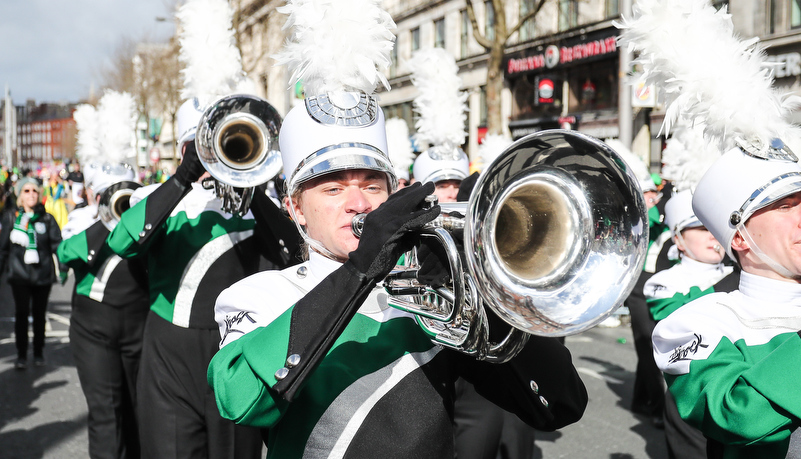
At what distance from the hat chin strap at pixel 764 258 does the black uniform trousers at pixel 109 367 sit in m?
3.54

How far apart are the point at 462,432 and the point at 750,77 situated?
2.29m

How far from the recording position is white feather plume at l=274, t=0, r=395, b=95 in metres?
2.35

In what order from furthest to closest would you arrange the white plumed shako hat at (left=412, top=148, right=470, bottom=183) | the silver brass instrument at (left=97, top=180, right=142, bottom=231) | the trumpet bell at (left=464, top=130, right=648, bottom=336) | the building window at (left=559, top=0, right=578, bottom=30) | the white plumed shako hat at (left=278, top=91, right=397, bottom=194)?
the building window at (left=559, top=0, right=578, bottom=30) < the white plumed shako hat at (left=412, top=148, right=470, bottom=183) < the silver brass instrument at (left=97, top=180, right=142, bottom=231) < the white plumed shako hat at (left=278, top=91, right=397, bottom=194) < the trumpet bell at (left=464, top=130, right=648, bottom=336)

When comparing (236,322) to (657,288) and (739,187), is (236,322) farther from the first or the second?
(657,288)

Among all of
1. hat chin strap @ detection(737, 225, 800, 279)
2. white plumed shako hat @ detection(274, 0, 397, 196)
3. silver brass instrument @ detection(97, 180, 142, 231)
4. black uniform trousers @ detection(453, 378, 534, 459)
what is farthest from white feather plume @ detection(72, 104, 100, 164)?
hat chin strap @ detection(737, 225, 800, 279)

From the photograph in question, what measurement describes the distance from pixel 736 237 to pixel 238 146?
2.22 m

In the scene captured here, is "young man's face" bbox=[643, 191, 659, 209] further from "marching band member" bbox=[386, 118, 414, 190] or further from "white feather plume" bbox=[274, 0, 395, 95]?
"white feather plume" bbox=[274, 0, 395, 95]

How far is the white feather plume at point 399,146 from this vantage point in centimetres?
843

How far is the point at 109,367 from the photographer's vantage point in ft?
15.0

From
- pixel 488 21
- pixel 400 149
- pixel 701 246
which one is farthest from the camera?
pixel 488 21

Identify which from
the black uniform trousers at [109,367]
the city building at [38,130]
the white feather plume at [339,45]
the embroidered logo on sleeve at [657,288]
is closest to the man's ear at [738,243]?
the white feather plume at [339,45]

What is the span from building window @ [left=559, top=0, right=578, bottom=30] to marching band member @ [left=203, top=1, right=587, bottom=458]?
72.2 ft

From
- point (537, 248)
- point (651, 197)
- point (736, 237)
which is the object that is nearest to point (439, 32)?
point (651, 197)

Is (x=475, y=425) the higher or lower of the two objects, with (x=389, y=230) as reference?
lower
